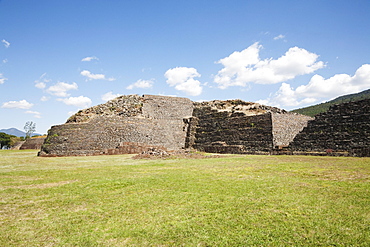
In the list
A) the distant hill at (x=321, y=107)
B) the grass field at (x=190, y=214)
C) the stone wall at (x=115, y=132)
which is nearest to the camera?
the grass field at (x=190, y=214)

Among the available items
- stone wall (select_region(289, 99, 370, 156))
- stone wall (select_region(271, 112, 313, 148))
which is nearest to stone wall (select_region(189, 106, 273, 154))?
stone wall (select_region(271, 112, 313, 148))

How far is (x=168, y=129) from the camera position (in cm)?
3023

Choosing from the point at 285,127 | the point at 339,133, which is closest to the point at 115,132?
the point at 285,127

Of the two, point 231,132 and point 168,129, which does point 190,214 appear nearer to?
point 231,132

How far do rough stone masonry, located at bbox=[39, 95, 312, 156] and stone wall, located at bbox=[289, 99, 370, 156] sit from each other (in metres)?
2.88

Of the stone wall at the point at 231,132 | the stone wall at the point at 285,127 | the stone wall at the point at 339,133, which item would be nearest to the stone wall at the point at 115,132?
the stone wall at the point at 231,132

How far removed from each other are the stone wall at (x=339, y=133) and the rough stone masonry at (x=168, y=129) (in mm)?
2878

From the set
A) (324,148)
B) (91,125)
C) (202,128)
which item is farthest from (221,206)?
(202,128)

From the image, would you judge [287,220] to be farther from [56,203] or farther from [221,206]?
[56,203]

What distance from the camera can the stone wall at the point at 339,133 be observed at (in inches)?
724

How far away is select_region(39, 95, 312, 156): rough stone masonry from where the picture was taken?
24.4 meters

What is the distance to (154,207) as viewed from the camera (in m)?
4.86

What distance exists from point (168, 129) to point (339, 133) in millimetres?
17394

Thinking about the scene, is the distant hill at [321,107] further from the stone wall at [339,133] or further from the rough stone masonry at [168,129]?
the stone wall at [339,133]
